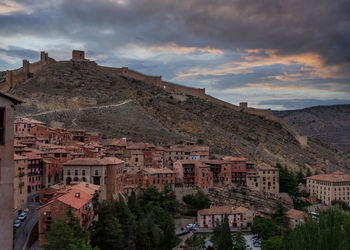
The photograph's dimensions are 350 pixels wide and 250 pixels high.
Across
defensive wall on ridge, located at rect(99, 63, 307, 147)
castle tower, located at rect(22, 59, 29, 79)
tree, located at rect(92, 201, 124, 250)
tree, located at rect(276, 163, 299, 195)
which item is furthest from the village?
defensive wall on ridge, located at rect(99, 63, 307, 147)

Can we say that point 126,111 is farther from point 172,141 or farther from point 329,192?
point 329,192

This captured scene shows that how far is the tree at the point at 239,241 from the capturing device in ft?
108

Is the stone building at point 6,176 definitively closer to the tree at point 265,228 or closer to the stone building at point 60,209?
the stone building at point 60,209

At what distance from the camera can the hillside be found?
138 metres

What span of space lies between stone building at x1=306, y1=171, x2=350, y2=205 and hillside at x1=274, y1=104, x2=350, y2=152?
7666 centimetres

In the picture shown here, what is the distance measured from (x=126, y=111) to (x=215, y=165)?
27.3 m

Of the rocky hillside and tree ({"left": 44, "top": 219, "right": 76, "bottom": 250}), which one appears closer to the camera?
tree ({"left": 44, "top": 219, "right": 76, "bottom": 250})

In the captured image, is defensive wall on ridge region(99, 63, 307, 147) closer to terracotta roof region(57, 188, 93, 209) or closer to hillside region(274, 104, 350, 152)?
hillside region(274, 104, 350, 152)

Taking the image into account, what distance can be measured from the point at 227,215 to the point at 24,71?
5261 centimetres

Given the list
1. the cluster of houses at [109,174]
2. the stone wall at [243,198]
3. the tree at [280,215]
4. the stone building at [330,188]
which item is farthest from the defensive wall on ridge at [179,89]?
the tree at [280,215]

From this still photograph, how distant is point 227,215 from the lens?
37188mm

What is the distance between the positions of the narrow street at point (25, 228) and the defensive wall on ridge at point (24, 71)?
4744cm

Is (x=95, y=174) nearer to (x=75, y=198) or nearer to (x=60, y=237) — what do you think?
(x=75, y=198)

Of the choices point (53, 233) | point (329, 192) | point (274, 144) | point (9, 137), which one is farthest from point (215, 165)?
point (9, 137)
